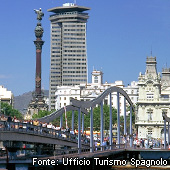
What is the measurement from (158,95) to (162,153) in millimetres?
70860

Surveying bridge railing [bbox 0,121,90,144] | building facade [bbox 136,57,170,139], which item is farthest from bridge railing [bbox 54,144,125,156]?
building facade [bbox 136,57,170,139]

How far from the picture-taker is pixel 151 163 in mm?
83375

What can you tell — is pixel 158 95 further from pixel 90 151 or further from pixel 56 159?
pixel 56 159

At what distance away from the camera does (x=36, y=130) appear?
70500 millimetres

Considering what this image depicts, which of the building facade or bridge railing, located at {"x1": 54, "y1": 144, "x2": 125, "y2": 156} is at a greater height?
the building facade

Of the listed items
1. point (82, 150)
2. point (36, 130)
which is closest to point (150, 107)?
point (82, 150)

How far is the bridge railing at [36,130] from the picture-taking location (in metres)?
62.4

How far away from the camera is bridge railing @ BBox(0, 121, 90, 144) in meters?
62.4

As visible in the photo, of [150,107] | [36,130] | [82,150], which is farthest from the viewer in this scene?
[150,107]

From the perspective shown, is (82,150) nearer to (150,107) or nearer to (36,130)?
(36,130)

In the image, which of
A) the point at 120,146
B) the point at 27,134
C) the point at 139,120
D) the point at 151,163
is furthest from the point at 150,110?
the point at 27,134

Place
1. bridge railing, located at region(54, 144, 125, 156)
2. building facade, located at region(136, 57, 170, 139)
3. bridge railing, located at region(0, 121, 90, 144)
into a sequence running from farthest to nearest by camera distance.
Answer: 1. building facade, located at region(136, 57, 170, 139)
2. bridge railing, located at region(54, 144, 125, 156)
3. bridge railing, located at region(0, 121, 90, 144)

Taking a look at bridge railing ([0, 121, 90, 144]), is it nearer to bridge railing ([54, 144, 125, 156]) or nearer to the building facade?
bridge railing ([54, 144, 125, 156])

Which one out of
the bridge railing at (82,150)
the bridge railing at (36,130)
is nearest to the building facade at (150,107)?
the bridge railing at (82,150)
